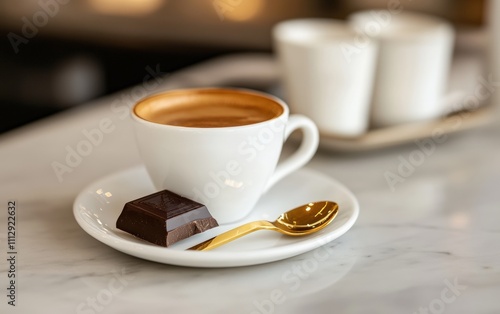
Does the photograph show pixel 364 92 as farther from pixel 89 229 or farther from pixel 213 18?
pixel 213 18

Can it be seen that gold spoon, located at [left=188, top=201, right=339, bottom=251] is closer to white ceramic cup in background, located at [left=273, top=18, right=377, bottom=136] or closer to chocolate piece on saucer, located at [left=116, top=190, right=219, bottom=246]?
chocolate piece on saucer, located at [left=116, top=190, right=219, bottom=246]

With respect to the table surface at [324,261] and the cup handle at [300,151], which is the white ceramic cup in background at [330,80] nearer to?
the table surface at [324,261]

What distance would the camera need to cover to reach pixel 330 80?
3.47 ft

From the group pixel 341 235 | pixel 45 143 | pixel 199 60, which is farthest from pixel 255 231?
pixel 199 60

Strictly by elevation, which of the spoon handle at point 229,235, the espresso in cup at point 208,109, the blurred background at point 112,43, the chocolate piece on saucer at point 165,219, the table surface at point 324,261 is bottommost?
the blurred background at point 112,43

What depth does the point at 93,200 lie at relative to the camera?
803 millimetres

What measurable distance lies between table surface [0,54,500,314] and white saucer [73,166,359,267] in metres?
0.02

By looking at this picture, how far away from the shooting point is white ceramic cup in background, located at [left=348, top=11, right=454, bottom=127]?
1090 mm

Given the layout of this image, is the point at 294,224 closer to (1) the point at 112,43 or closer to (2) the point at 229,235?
(2) the point at 229,235

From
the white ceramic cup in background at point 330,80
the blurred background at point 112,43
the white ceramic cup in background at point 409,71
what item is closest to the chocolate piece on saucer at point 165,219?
the white ceramic cup in background at point 330,80

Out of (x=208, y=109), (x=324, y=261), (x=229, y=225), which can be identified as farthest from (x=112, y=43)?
(x=324, y=261)

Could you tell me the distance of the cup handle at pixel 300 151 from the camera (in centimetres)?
84

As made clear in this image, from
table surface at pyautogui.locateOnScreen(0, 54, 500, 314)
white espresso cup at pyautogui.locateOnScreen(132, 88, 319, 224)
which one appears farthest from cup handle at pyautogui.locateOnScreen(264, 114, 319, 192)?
table surface at pyautogui.locateOnScreen(0, 54, 500, 314)

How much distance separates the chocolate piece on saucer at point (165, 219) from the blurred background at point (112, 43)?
1681mm
